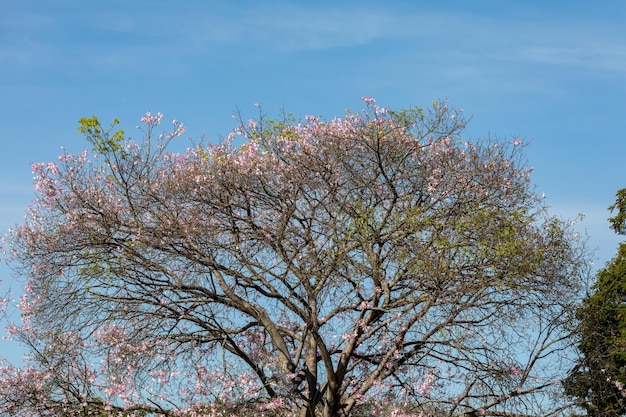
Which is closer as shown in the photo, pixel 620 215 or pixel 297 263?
pixel 297 263

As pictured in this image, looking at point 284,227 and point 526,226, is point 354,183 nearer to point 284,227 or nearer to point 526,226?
point 284,227

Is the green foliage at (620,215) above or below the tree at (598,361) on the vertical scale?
above

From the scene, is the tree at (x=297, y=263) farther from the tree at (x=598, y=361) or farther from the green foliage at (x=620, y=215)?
the green foliage at (x=620, y=215)

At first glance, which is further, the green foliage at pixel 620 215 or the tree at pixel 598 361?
the green foliage at pixel 620 215

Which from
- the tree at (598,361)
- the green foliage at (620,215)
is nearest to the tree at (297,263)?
the tree at (598,361)

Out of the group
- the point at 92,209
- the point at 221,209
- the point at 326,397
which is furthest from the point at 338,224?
the point at 92,209

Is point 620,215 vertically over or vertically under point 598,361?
over

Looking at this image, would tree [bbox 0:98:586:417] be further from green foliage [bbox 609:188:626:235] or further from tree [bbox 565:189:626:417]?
green foliage [bbox 609:188:626:235]

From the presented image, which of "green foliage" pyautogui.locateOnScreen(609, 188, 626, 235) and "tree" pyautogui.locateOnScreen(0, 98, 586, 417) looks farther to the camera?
"green foliage" pyautogui.locateOnScreen(609, 188, 626, 235)

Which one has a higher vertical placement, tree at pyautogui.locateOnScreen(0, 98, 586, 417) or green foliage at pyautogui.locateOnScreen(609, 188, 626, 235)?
green foliage at pyautogui.locateOnScreen(609, 188, 626, 235)

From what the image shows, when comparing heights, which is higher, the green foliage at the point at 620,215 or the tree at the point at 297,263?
the green foliage at the point at 620,215

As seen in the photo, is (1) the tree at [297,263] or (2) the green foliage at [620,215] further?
(2) the green foliage at [620,215]

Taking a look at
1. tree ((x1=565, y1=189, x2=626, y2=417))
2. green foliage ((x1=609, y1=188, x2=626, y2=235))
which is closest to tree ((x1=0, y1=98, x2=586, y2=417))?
tree ((x1=565, y1=189, x2=626, y2=417))

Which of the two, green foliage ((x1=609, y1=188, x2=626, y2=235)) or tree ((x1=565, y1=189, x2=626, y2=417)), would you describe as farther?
green foliage ((x1=609, y1=188, x2=626, y2=235))
